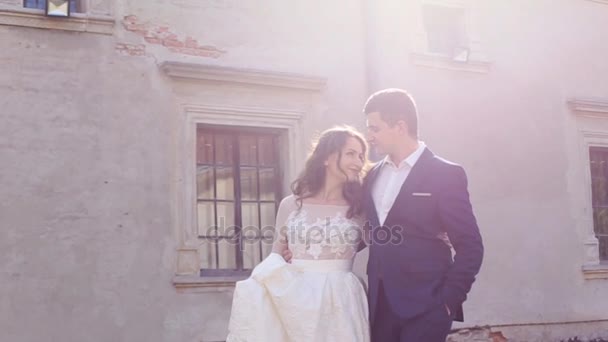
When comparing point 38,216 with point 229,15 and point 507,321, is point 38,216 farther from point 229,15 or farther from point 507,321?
point 507,321

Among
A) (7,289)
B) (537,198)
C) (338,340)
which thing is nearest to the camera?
(338,340)

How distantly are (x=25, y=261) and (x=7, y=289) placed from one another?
0.90 ft

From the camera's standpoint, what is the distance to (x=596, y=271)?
32.7ft

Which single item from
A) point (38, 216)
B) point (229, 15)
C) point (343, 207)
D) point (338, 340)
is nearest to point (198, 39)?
point (229, 15)

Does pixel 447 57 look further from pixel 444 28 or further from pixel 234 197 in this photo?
pixel 234 197

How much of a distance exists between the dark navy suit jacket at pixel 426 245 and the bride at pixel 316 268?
0.24 m

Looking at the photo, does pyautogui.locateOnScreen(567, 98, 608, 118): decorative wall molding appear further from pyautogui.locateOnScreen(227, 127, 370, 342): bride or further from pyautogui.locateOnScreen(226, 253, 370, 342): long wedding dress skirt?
pyautogui.locateOnScreen(226, 253, 370, 342): long wedding dress skirt

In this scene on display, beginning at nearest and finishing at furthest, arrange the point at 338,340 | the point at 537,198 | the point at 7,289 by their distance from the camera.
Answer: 1. the point at 338,340
2. the point at 7,289
3. the point at 537,198

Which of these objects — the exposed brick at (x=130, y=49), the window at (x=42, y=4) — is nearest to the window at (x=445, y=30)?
the exposed brick at (x=130, y=49)

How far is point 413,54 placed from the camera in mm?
9180

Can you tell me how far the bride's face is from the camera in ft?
15.4

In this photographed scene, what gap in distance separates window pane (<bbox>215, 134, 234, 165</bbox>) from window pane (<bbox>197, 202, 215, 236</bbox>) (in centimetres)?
46

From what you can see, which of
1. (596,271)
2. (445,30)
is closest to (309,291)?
(445,30)

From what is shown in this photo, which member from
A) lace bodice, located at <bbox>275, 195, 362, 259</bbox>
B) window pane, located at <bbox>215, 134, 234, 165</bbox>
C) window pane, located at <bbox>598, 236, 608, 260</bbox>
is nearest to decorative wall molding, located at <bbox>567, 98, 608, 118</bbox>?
window pane, located at <bbox>598, 236, 608, 260</bbox>
